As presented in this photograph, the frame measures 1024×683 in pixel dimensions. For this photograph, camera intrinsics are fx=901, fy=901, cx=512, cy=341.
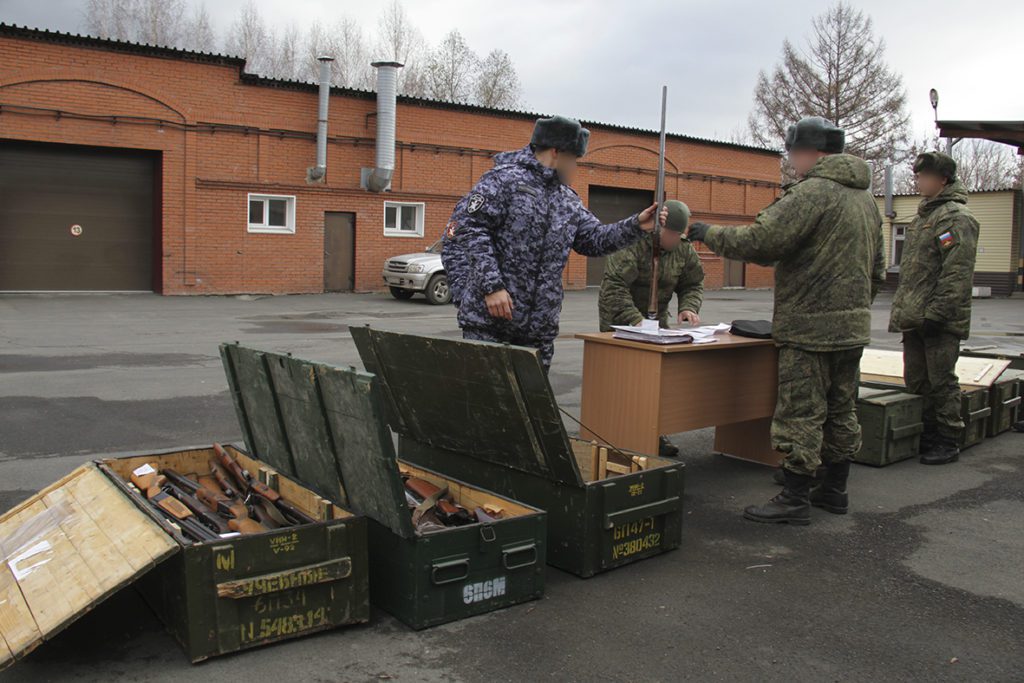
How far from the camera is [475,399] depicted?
4367 mm

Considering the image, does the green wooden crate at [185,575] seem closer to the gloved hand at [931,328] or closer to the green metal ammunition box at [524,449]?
the green metal ammunition box at [524,449]

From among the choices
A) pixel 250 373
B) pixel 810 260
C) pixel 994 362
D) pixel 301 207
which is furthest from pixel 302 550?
pixel 301 207

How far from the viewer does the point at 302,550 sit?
3.51m

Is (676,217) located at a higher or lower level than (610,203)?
lower

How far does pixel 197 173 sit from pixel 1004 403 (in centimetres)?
2000

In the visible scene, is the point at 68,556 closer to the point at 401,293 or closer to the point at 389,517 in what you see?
the point at 389,517

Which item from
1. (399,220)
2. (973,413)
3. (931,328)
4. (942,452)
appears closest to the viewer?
(931,328)

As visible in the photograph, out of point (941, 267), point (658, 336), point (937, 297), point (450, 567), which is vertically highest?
point (941, 267)

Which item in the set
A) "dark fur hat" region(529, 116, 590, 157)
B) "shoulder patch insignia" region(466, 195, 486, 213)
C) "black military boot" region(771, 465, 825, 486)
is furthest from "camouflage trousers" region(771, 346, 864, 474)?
"shoulder patch insignia" region(466, 195, 486, 213)

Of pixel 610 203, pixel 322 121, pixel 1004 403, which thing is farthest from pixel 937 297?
pixel 610 203

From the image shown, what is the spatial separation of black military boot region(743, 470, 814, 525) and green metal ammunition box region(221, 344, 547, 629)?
72.6 inches

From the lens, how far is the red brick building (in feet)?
69.9

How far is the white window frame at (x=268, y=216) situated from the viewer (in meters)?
24.0

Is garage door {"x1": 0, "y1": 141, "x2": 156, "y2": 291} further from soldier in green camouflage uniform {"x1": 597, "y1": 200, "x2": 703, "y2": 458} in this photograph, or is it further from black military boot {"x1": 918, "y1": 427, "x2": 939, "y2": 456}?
black military boot {"x1": 918, "y1": 427, "x2": 939, "y2": 456}
